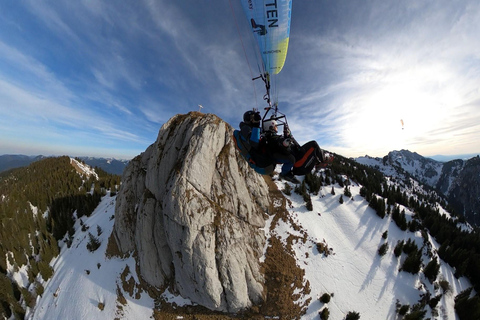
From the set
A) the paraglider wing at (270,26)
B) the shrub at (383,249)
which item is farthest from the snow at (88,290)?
the shrub at (383,249)

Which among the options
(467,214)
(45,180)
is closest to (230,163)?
(45,180)

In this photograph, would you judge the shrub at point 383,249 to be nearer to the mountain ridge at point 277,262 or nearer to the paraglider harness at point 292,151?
the mountain ridge at point 277,262

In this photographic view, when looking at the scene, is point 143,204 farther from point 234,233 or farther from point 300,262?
point 300,262

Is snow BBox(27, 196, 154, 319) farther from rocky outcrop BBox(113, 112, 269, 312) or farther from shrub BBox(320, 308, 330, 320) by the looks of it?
shrub BBox(320, 308, 330, 320)

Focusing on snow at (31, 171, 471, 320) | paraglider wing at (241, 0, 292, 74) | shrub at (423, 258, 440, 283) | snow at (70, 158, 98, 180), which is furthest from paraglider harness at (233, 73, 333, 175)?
snow at (70, 158, 98, 180)

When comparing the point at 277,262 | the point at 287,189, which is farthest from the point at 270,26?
the point at 287,189

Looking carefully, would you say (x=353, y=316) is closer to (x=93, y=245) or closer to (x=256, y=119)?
(x=256, y=119)
